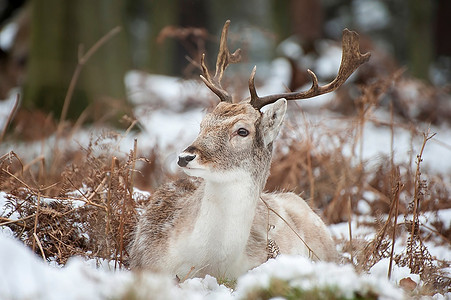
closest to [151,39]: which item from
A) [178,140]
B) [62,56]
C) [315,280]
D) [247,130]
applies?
[62,56]

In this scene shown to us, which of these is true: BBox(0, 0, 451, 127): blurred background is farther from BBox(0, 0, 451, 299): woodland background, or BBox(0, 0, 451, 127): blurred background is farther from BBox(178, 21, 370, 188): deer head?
BBox(178, 21, 370, 188): deer head

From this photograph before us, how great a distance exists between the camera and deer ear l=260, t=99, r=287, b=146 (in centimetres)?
394

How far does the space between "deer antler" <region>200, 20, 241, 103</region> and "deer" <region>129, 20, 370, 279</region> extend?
0.01m

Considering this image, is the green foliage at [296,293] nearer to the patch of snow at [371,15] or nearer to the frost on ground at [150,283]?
the frost on ground at [150,283]

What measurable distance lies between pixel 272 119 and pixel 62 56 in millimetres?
6093

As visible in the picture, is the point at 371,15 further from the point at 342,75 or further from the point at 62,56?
the point at 342,75

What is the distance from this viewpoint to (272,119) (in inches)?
157

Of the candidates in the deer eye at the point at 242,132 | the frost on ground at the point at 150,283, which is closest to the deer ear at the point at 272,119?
the deer eye at the point at 242,132

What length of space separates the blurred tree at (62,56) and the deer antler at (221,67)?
4.66 metres

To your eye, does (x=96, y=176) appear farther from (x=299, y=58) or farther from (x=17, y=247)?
(x=299, y=58)

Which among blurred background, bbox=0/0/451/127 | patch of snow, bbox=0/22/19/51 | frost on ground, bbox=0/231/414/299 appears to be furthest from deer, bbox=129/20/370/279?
patch of snow, bbox=0/22/19/51

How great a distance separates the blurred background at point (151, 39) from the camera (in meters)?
9.05

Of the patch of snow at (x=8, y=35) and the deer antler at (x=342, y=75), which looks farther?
the patch of snow at (x=8, y=35)

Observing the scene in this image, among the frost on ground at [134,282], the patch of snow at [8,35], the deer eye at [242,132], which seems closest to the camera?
the frost on ground at [134,282]
